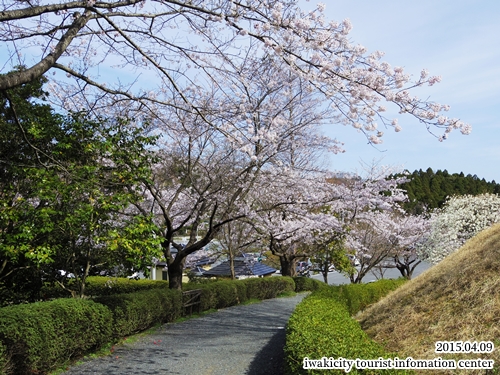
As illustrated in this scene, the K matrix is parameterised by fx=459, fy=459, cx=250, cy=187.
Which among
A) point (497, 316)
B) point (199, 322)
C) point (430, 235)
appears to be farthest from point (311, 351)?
point (430, 235)

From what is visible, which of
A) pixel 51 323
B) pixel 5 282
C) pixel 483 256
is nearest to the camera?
pixel 51 323

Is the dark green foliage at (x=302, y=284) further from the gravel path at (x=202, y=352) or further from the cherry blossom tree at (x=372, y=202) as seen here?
the gravel path at (x=202, y=352)

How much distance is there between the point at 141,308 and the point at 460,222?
17.5 m

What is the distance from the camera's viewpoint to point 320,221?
12.8m

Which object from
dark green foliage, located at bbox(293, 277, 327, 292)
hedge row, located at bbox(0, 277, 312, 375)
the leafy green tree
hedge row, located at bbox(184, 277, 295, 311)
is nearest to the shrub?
hedge row, located at bbox(184, 277, 295, 311)

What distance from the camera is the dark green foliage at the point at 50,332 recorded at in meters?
5.62

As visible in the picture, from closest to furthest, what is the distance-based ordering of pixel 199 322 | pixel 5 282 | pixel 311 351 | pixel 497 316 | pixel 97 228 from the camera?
pixel 311 351 < pixel 497 316 < pixel 97 228 < pixel 5 282 < pixel 199 322

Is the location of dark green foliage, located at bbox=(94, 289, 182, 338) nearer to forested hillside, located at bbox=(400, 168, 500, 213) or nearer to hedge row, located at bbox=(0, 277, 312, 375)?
hedge row, located at bbox=(0, 277, 312, 375)

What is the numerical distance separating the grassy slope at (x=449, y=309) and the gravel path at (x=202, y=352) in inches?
71.1

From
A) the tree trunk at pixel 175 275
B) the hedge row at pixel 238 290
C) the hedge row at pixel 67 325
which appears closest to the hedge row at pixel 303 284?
the hedge row at pixel 238 290

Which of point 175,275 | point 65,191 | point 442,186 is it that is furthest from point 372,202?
point 442,186

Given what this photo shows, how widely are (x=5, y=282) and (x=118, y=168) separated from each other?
3388 millimetres

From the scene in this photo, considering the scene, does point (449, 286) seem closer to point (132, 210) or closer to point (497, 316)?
point (497, 316)

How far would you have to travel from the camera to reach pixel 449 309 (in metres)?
6.50
